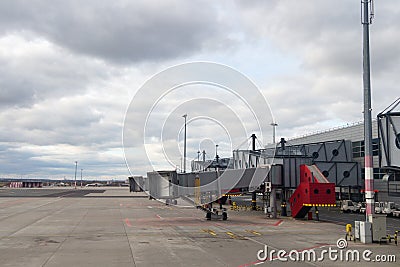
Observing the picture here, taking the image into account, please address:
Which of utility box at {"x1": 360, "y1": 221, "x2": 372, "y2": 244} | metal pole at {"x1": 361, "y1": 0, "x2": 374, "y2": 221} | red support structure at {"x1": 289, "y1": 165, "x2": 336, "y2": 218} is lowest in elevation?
utility box at {"x1": 360, "y1": 221, "x2": 372, "y2": 244}

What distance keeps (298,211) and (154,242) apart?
79.1 ft

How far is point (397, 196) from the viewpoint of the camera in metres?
60.2

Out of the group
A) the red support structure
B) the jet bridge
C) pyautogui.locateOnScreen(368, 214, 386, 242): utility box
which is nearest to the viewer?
pyautogui.locateOnScreen(368, 214, 386, 242): utility box

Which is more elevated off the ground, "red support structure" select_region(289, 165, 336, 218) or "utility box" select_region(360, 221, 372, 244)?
"red support structure" select_region(289, 165, 336, 218)

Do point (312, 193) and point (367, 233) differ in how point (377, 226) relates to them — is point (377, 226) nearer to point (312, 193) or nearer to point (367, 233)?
point (367, 233)
